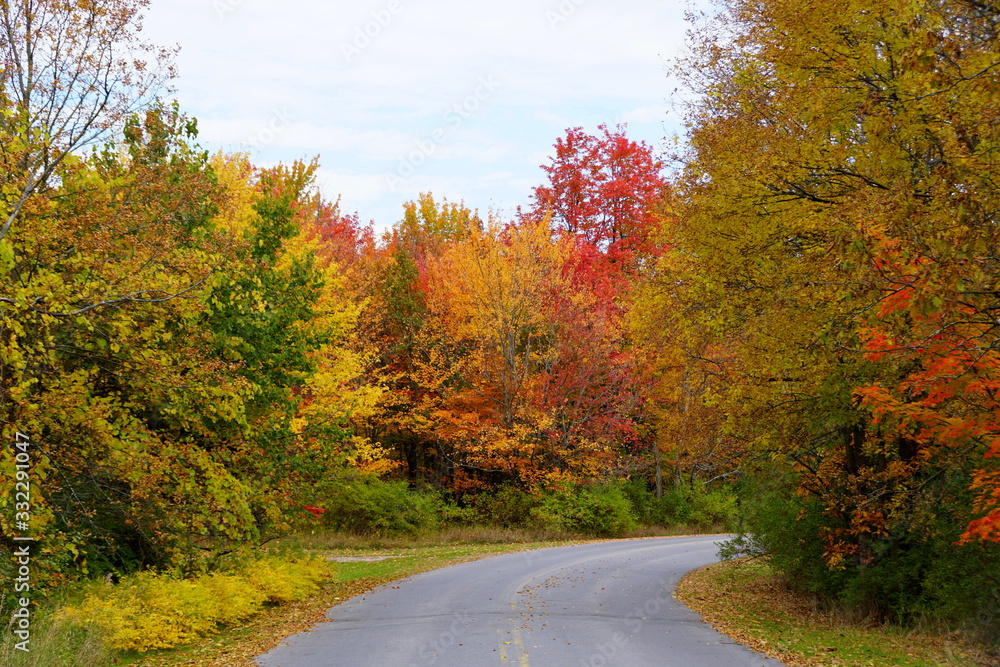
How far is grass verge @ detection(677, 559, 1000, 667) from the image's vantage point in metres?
9.95

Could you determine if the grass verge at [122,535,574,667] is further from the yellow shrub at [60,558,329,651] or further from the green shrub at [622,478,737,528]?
the green shrub at [622,478,737,528]

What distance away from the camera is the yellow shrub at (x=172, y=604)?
10.1 meters

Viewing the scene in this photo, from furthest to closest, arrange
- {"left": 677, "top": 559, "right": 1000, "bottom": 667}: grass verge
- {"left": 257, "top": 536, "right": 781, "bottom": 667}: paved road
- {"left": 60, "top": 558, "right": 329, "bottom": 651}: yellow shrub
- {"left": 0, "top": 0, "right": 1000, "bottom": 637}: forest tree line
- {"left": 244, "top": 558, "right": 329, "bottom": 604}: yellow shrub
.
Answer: {"left": 244, "top": 558, "right": 329, "bottom": 604}: yellow shrub
{"left": 60, "top": 558, "right": 329, "bottom": 651}: yellow shrub
{"left": 677, "top": 559, "right": 1000, "bottom": 667}: grass verge
{"left": 257, "top": 536, "right": 781, "bottom": 667}: paved road
{"left": 0, "top": 0, "right": 1000, "bottom": 637}: forest tree line

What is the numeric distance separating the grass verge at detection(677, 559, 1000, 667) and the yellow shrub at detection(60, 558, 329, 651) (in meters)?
7.74

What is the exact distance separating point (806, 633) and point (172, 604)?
951 centimetres

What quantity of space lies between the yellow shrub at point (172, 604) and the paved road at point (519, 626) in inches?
54.3

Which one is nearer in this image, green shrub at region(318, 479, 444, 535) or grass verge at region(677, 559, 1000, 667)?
grass verge at region(677, 559, 1000, 667)

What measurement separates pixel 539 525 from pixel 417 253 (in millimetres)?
16845

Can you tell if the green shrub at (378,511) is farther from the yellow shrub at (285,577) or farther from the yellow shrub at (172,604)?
the yellow shrub at (172,604)

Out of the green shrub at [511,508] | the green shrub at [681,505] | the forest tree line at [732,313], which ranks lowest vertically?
the green shrub at [681,505]

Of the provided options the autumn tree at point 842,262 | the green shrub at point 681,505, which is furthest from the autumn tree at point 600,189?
the autumn tree at point 842,262

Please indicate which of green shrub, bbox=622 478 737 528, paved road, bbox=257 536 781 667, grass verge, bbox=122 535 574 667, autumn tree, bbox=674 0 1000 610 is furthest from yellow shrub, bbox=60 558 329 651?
green shrub, bbox=622 478 737 528

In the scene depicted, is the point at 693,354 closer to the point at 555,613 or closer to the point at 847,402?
the point at 847,402

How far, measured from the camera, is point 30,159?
927cm
